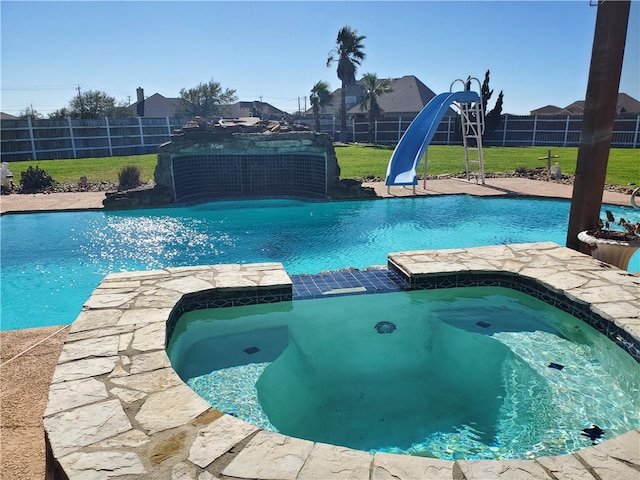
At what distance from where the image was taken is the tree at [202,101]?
3747cm

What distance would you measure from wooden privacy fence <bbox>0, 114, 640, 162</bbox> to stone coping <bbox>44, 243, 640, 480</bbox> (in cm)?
2011

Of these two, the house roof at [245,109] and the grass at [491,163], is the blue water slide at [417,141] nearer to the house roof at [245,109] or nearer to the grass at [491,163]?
the grass at [491,163]

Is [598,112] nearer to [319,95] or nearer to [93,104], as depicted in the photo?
[319,95]

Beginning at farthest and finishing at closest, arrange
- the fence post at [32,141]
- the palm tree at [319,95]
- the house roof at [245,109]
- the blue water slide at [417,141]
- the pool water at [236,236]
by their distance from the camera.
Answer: the house roof at [245,109]
the palm tree at [319,95]
the fence post at [32,141]
the blue water slide at [417,141]
the pool water at [236,236]

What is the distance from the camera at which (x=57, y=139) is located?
2070cm

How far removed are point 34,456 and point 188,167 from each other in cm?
995

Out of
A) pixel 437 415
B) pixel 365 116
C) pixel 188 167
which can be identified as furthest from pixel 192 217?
pixel 365 116

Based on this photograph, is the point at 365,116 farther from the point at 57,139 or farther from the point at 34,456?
the point at 34,456

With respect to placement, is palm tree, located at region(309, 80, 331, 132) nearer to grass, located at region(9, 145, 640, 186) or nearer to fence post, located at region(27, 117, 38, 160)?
grass, located at region(9, 145, 640, 186)

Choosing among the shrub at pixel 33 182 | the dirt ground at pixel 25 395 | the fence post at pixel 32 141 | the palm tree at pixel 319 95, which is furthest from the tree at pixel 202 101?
the dirt ground at pixel 25 395

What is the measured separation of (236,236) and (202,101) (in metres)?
33.0

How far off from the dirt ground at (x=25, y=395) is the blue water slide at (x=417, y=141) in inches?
345

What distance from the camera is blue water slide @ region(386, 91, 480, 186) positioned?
1148 centimetres

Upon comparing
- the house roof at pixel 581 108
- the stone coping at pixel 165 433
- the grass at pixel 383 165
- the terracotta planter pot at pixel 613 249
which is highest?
the house roof at pixel 581 108
